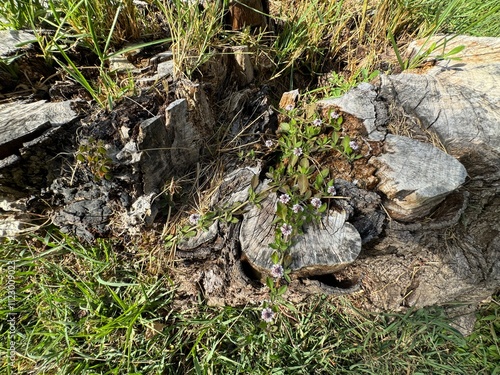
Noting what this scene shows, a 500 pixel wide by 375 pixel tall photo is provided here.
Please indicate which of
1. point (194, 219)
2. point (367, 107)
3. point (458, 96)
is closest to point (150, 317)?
point (194, 219)

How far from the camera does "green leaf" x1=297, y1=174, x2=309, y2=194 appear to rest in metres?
1.65

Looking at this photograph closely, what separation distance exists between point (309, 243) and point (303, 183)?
1.12ft

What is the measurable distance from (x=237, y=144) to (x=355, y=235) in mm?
977

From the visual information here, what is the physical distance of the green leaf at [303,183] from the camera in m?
1.65

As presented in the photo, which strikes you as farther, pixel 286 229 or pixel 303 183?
pixel 303 183

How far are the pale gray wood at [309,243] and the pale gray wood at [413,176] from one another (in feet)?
0.98

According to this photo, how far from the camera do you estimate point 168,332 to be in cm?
180

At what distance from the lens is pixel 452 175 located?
1.46m

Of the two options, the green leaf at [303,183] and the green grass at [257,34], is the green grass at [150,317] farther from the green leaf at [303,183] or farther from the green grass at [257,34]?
the green leaf at [303,183]

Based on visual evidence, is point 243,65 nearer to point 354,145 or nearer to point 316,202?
point 354,145

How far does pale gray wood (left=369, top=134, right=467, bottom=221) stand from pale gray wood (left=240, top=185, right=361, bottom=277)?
299 mm

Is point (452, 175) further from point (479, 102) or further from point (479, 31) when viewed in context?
point (479, 31)

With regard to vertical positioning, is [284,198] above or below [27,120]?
below

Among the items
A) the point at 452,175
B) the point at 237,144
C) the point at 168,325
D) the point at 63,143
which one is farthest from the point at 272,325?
the point at 63,143
